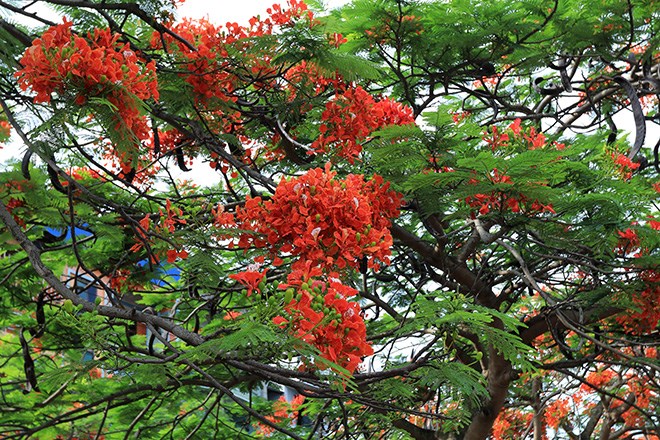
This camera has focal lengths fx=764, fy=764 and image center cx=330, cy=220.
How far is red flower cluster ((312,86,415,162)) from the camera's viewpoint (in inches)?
165

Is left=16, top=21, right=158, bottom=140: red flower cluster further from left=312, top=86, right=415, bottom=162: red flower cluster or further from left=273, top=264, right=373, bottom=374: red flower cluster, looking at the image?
left=312, top=86, right=415, bottom=162: red flower cluster

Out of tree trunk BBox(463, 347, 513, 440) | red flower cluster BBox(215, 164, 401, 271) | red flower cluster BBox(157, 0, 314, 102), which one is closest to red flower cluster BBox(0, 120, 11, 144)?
red flower cluster BBox(157, 0, 314, 102)

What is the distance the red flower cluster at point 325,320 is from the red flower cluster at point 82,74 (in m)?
0.90

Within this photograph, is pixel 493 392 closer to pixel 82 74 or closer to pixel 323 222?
pixel 323 222

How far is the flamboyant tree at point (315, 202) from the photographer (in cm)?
264

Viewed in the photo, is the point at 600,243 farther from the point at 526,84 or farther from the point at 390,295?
the point at 526,84

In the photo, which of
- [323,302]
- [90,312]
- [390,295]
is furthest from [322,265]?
[390,295]

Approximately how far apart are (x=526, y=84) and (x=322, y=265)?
549cm

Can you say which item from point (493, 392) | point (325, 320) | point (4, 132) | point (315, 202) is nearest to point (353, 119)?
point (315, 202)

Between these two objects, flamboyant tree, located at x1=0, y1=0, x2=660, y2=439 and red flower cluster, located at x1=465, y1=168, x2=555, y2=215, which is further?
red flower cluster, located at x1=465, y1=168, x2=555, y2=215

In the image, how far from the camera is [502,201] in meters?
3.76

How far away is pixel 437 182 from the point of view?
13.1ft

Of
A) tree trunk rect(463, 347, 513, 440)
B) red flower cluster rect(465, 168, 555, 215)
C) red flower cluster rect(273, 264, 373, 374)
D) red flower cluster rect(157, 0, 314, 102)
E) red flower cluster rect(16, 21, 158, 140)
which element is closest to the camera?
red flower cluster rect(273, 264, 373, 374)

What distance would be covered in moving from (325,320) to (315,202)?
66 cm
